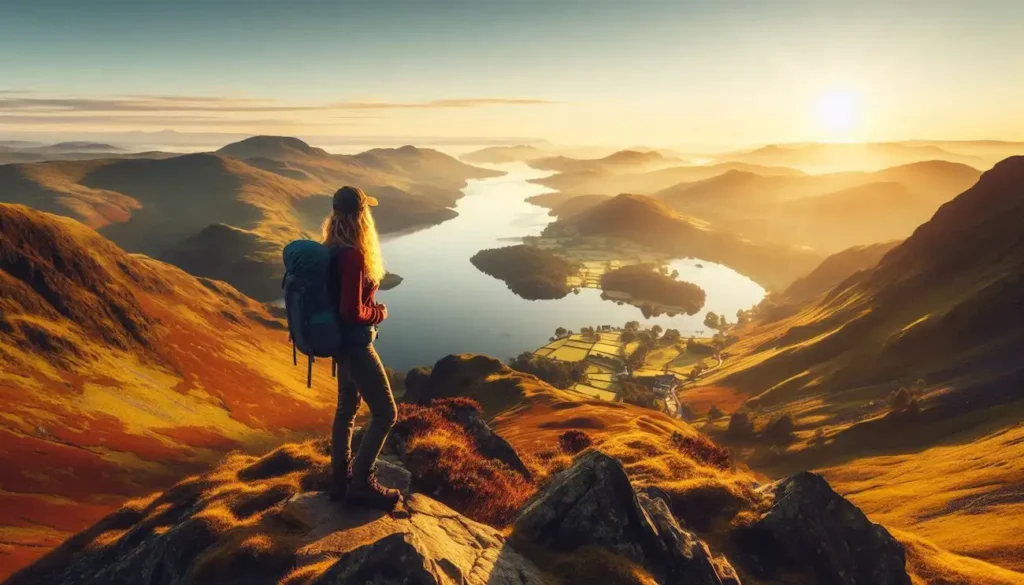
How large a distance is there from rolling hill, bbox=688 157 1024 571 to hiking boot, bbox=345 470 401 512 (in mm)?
48920

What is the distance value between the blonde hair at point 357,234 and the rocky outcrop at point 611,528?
883cm

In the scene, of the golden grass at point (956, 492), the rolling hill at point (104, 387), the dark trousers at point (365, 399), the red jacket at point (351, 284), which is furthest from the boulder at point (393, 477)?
the rolling hill at point (104, 387)

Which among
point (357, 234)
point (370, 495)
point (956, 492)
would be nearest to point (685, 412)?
point (956, 492)

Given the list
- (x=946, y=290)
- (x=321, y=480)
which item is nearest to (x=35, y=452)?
(x=321, y=480)

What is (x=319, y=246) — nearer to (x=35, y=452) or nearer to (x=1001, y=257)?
(x=35, y=452)

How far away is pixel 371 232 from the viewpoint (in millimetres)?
11695

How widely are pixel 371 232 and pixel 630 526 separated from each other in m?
11.2

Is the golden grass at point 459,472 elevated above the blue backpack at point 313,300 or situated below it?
below

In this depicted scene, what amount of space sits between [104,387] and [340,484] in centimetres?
11693

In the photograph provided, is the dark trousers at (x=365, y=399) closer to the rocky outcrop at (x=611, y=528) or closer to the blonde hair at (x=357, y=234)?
the blonde hair at (x=357, y=234)

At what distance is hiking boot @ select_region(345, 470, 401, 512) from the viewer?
12.6 metres

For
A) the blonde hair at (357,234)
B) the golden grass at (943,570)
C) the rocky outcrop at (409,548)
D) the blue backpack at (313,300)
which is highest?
the blonde hair at (357,234)

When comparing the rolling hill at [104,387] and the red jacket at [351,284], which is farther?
the rolling hill at [104,387]

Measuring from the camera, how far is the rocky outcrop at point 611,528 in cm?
1492
